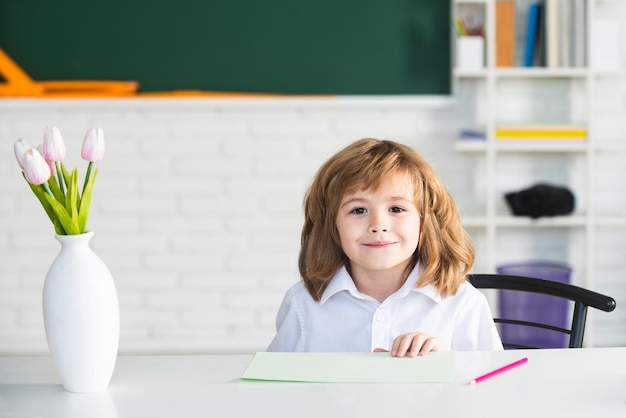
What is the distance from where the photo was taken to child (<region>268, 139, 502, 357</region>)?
5.11ft

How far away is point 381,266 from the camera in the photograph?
5.05 feet

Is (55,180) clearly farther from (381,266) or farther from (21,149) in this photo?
(381,266)

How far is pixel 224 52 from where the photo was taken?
340cm

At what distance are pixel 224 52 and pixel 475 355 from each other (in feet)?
7.70

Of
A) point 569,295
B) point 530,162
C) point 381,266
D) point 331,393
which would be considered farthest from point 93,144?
point 530,162

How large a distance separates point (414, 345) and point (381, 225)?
30 cm

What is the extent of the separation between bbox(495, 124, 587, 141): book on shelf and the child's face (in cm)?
177

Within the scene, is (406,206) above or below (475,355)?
above

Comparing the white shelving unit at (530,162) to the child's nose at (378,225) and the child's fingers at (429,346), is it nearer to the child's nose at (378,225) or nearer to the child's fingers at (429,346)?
the child's nose at (378,225)

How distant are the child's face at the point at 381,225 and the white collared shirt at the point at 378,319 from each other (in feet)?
0.22

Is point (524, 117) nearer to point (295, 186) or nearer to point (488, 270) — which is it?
point (488, 270)

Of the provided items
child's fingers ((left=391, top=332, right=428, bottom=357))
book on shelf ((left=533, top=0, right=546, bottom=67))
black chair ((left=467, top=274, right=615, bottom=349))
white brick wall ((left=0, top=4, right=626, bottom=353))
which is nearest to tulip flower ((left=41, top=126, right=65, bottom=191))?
child's fingers ((left=391, top=332, right=428, bottom=357))

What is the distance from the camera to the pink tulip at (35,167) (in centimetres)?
112

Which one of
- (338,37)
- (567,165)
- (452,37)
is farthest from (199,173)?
(567,165)
